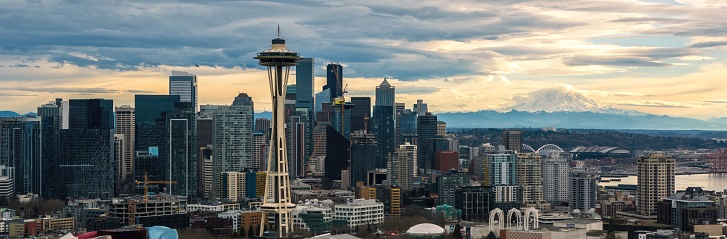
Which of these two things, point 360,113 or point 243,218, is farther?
point 360,113

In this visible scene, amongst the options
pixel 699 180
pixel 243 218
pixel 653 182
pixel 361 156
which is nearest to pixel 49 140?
pixel 361 156

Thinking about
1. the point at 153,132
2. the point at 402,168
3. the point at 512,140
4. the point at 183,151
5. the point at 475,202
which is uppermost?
the point at 153,132

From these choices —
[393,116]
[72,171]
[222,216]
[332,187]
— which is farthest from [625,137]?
[222,216]

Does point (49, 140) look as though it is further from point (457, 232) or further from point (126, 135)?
point (457, 232)

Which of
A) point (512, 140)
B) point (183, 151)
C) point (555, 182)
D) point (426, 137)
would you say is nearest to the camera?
point (555, 182)

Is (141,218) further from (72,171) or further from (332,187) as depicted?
(332,187)

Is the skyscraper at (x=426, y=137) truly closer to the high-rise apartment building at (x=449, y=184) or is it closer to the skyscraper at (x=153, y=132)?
the skyscraper at (x=153, y=132)

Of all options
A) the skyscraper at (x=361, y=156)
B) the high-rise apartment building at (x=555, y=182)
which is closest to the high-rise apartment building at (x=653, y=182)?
the high-rise apartment building at (x=555, y=182)

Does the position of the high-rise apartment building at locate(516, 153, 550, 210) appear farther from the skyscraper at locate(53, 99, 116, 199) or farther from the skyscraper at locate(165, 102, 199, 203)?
the skyscraper at locate(53, 99, 116, 199)
